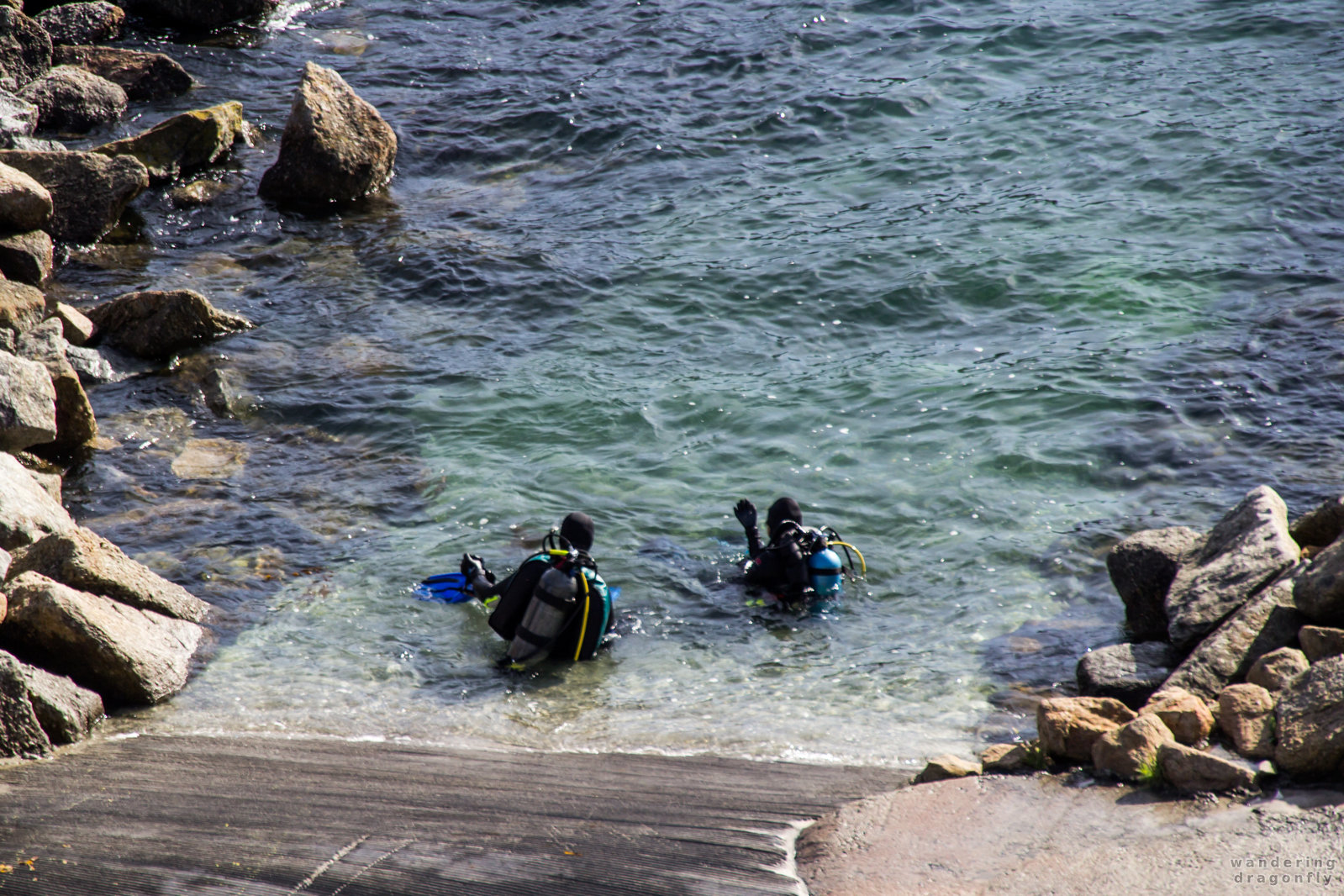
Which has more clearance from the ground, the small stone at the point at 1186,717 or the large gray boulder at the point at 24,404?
the small stone at the point at 1186,717

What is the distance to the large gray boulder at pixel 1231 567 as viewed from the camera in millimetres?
6598

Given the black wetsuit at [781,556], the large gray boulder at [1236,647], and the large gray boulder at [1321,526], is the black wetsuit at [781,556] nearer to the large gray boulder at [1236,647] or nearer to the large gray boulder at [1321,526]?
the large gray boulder at [1236,647]

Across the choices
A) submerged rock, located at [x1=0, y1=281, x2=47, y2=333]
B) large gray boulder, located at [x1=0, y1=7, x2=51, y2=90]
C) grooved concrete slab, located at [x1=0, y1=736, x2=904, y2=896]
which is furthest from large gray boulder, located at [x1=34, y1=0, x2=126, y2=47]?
grooved concrete slab, located at [x1=0, y1=736, x2=904, y2=896]

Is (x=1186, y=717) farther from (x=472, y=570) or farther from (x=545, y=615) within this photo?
(x=472, y=570)

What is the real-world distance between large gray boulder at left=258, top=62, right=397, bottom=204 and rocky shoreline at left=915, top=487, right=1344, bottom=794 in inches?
498

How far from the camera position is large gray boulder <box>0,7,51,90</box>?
1736cm

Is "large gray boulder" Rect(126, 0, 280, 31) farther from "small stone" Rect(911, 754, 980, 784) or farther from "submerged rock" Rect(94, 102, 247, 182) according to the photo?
"small stone" Rect(911, 754, 980, 784)

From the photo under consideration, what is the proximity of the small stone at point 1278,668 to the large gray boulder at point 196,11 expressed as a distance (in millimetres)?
22473

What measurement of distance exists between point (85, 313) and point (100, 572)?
6.49m

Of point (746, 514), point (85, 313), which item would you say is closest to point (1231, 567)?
point (746, 514)

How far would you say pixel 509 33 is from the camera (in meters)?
22.7

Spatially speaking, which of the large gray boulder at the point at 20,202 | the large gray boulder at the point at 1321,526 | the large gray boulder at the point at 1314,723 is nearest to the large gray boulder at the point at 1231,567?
the large gray boulder at the point at 1321,526

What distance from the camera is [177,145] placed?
53.6 ft

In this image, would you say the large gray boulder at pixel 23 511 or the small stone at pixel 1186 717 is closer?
the small stone at pixel 1186 717
